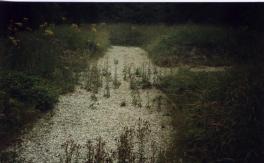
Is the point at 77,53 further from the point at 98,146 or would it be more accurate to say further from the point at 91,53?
the point at 98,146

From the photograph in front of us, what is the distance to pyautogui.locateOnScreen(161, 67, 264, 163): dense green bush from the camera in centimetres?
425

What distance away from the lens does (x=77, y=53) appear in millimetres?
5613

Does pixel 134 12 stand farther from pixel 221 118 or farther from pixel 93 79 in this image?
pixel 221 118

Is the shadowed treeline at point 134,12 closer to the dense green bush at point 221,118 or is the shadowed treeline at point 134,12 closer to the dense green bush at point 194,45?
the dense green bush at point 194,45

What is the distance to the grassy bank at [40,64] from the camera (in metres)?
4.84

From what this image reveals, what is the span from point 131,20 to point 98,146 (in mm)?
1920

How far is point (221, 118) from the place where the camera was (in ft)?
14.7

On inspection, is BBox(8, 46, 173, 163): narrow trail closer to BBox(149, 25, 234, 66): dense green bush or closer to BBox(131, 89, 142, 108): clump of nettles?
BBox(131, 89, 142, 108): clump of nettles

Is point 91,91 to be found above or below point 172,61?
below

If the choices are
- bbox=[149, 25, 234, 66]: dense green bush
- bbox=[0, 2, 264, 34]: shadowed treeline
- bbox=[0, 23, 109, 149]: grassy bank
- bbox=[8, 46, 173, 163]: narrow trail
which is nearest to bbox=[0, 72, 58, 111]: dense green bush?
bbox=[0, 23, 109, 149]: grassy bank

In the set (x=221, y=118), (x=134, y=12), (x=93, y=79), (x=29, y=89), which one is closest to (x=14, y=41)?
(x=29, y=89)

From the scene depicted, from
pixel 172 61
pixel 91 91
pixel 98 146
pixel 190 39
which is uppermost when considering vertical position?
pixel 190 39

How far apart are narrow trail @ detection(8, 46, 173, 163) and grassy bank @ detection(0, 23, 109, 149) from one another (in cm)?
18

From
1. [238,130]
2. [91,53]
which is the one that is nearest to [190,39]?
[91,53]
